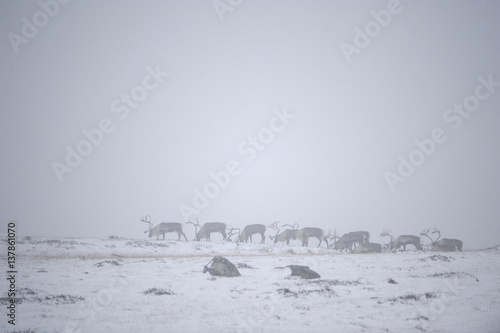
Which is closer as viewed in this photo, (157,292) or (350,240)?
(157,292)

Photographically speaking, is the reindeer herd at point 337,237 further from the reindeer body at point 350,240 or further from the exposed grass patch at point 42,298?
the exposed grass patch at point 42,298

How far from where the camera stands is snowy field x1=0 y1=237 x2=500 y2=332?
9758mm

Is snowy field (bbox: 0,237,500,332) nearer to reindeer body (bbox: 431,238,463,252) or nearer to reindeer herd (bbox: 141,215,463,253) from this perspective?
reindeer body (bbox: 431,238,463,252)

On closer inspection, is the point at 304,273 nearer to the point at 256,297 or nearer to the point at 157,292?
the point at 256,297

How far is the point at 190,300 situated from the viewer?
41.2 ft

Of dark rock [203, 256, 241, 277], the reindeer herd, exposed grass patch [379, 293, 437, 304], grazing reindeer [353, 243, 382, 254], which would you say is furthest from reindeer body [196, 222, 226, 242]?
exposed grass patch [379, 293, 437, 304]

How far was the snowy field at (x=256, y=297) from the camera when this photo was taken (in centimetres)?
976

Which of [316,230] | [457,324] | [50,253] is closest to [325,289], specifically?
[457,324]

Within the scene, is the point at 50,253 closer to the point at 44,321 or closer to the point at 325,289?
the point at 44,321

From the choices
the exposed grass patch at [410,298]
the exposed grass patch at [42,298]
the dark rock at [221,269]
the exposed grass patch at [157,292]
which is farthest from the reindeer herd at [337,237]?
the exposed grass patch at [42,298]

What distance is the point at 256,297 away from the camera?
12.9 metres

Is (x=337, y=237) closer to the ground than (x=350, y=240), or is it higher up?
closer to the ground

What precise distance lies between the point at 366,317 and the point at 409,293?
3.83m

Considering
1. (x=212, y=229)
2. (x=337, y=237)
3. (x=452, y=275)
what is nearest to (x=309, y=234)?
(x=337, y=237)
